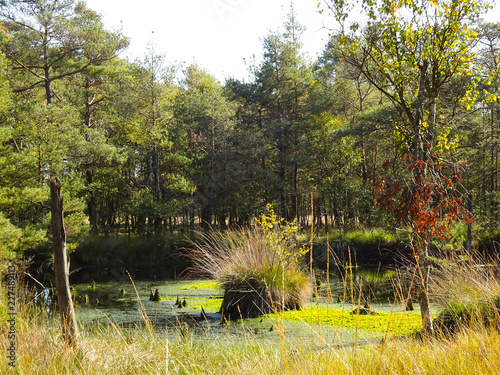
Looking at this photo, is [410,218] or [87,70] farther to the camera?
[87,70]

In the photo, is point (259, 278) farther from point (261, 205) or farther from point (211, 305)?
point (261, 205)

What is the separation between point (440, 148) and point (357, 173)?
15587 mm

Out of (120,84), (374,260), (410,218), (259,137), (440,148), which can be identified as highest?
(120,84)

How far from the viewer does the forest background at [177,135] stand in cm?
1359

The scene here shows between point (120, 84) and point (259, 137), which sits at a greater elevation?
point (120, 84)

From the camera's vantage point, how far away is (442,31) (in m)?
4.55

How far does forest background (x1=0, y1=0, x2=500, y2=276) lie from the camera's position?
1359 centimetres

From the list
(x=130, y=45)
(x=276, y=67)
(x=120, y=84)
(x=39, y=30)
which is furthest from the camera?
(x=276, y=67)

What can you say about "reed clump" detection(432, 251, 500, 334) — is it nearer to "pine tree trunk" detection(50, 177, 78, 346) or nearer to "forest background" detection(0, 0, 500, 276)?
"pine tree trunk" detection(50, 177, 78, 346)

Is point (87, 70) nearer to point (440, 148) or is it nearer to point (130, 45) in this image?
point (130, 45)

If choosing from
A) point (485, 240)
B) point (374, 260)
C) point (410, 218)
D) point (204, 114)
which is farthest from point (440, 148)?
point (204, 114)

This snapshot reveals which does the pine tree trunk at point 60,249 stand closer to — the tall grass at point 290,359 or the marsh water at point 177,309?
the tall grass at point 290,359

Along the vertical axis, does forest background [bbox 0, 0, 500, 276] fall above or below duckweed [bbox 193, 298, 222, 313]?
above

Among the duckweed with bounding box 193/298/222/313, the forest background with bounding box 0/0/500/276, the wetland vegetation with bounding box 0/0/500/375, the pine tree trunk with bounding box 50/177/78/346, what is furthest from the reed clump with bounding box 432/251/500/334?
the forest background with bounding box 0/0/500/276
